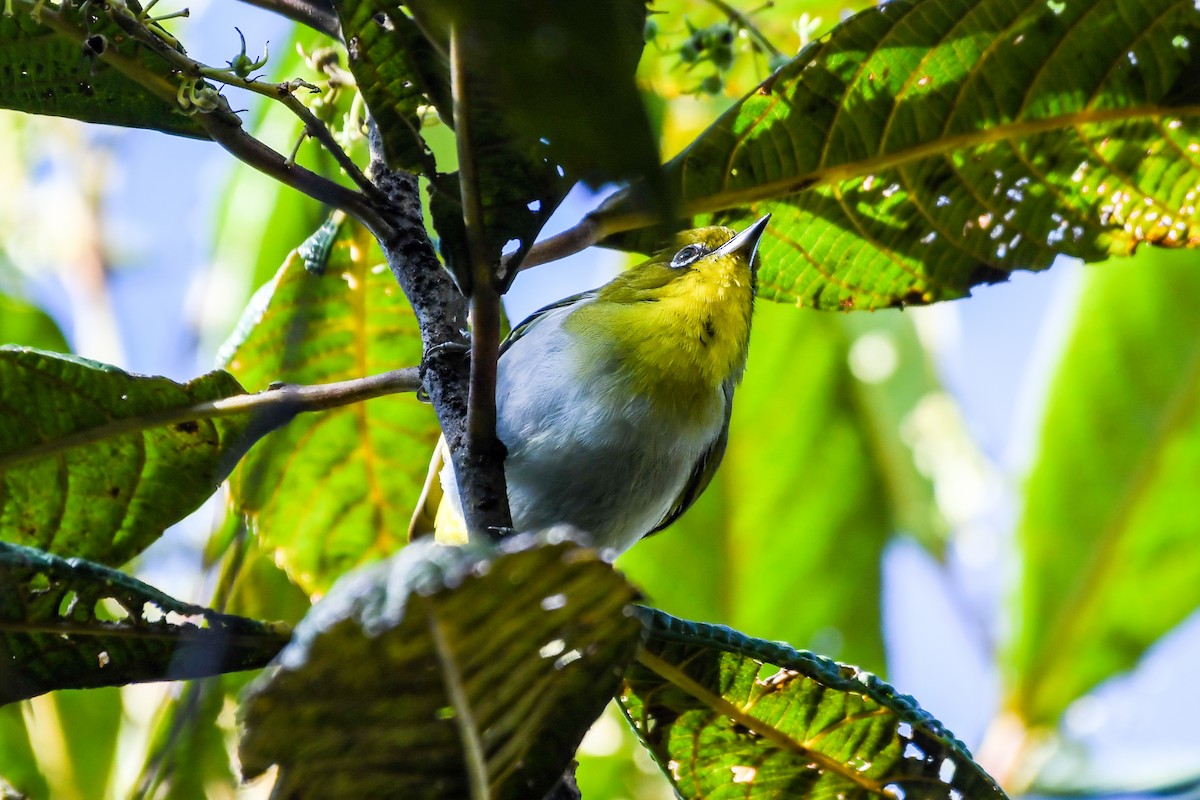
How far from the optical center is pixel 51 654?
1443 mm

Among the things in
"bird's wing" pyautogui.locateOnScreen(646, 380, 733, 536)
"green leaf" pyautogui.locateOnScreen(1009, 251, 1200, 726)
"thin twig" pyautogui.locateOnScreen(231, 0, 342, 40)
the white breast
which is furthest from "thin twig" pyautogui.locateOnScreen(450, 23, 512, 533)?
"green leaf" pyautogui.locateOnScreen(1009, 251, 1200, 726)

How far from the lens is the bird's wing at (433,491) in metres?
2.36

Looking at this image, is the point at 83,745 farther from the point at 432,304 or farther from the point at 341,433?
the point at 432,304

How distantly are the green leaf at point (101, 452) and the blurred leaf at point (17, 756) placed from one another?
1.60 ft

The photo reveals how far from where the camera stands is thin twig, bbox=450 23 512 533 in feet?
3.93

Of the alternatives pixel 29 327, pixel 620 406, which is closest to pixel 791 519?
pixel 620 406

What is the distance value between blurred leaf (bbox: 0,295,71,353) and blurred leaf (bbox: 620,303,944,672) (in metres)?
1.56

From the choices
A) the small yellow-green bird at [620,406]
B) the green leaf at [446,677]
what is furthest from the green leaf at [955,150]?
the green leaf at [446,677]

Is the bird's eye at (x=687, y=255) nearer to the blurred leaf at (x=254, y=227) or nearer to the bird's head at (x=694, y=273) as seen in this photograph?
the bird's head at (x=694, y=273)

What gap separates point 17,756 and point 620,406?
1.21 metres

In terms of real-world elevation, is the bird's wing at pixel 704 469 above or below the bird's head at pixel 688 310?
below

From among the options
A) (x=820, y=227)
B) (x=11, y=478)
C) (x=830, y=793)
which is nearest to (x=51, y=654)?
(x=11, y=478)

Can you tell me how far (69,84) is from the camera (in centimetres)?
156

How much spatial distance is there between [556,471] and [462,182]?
94 cm
